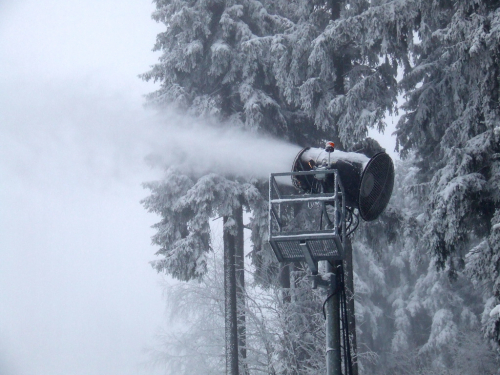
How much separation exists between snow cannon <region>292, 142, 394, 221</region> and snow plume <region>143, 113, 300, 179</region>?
836 cm

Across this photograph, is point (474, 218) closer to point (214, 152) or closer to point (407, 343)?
point (214, 152)

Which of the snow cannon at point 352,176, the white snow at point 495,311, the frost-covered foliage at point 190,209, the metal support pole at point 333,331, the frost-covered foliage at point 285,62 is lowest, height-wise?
the metal support pole at point 333,331

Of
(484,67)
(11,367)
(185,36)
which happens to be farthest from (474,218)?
(11,367)

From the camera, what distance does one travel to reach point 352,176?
20.4ft

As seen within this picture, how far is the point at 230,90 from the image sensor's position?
54.2 ft

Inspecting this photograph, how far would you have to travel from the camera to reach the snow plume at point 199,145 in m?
15.1

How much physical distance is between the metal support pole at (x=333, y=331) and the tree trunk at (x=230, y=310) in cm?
944

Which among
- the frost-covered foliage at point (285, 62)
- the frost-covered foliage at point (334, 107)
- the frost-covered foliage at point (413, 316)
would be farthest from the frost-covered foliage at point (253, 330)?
the frost-covered foliage at point (413, 316)

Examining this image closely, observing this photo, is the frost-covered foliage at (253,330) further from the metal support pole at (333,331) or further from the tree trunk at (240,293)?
the metal support pole at (333,331)

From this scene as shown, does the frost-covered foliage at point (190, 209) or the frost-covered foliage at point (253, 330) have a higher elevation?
the frost-covered foliage at point (190, 209)

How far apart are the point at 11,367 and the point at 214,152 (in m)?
46.7

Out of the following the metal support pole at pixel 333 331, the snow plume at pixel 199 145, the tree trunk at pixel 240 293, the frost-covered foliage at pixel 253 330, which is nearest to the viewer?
the metal support pole at pixel 333 331

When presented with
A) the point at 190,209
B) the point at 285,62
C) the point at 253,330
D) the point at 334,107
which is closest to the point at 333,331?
the point at 334,107

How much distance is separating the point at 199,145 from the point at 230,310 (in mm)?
4356
